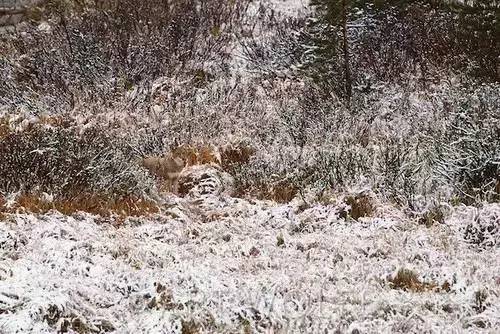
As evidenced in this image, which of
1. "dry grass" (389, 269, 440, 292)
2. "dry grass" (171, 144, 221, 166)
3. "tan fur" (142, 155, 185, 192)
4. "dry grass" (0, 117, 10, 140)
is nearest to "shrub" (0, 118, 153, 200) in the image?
"tan fur" (142, 155, 185, 192)

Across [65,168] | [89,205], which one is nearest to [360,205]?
[89,205]

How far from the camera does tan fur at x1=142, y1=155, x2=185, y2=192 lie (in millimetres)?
7723

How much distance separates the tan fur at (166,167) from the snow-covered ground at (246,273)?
122 cm

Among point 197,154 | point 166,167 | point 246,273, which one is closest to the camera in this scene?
point 246,273

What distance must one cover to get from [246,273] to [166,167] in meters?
3.25

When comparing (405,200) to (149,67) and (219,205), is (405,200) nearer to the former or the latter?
(219,205)

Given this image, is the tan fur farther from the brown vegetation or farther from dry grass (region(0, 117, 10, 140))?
the brown vegetation

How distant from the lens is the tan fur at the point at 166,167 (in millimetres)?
7723

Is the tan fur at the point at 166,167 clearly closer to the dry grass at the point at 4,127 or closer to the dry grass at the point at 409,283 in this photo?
the dry grass at the point at 4,127

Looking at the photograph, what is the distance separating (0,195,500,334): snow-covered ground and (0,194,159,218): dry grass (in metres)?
0.19

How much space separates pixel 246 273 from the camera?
16.4 feet

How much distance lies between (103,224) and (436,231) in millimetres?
3382

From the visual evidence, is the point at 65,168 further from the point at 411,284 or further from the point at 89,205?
the point at 411,284

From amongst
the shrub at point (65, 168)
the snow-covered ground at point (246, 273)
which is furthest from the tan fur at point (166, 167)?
the snow-covered ground at point (246, 273)
